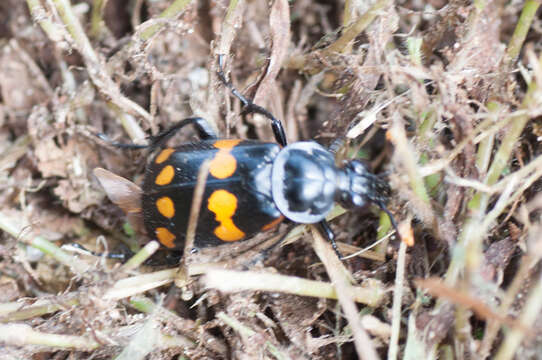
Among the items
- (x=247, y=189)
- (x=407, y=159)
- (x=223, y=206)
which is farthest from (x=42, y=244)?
(x=407, y=159)

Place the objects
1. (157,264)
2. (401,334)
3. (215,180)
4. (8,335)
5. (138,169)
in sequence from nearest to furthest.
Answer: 1. (8,335)
2. (401,334)
3. (215,180)
4. (157,264)
5. (138,169)

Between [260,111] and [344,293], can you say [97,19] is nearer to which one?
[260,111]

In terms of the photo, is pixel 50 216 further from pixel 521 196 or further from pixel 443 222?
pixel 521 196

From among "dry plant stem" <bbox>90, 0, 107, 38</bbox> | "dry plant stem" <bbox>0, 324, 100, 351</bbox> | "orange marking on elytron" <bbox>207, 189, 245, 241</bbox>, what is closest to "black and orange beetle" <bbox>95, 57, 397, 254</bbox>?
"orange marking on elytron" <bbox>207, 189, 245, 241</bbox>

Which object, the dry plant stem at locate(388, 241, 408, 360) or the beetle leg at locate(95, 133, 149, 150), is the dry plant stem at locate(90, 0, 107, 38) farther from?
the dry plant stem at locate(388, 241, 408, 360)

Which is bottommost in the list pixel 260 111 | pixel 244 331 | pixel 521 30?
pixel 244 331

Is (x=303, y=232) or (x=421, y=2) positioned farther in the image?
(x=421, y=2)

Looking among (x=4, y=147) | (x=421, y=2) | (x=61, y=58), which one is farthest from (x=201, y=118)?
(x=421, y=2)
